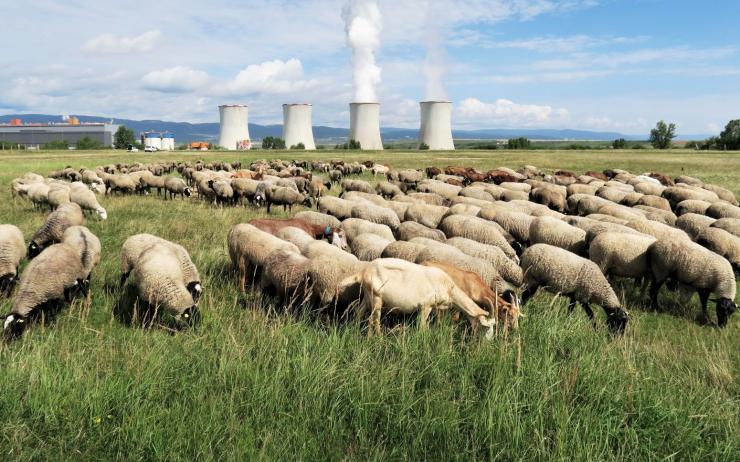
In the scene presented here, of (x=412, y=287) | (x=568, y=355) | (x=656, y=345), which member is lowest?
(x=656, y=345)

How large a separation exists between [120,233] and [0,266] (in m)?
3.93

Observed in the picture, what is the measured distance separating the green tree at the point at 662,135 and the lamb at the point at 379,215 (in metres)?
98.8

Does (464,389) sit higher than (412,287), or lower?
lower

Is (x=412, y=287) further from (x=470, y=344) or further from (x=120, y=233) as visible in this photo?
(x=120, y=233)

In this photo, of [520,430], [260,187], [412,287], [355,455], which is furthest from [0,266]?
[260,187]

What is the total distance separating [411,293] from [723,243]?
741 centimetres

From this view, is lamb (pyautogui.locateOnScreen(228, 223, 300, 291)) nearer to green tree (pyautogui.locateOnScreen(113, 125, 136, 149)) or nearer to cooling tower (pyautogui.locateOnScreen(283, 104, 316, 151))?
cooling tower (pyautogui.locateOnScreen(283, 104, 316, 151))

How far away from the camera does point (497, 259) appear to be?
7.50 meters

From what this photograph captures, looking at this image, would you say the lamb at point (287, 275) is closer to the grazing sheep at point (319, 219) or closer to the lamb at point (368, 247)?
the lamb at point (368, 247)

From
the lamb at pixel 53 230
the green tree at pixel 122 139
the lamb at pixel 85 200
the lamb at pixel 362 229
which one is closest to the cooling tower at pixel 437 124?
the lamb at pixel 85 200

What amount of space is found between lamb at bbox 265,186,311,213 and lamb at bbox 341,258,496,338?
36.2 feet

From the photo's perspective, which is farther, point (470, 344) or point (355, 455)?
point (470, 344)

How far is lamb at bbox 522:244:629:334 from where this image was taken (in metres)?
6.29

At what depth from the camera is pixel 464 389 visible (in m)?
3.54
